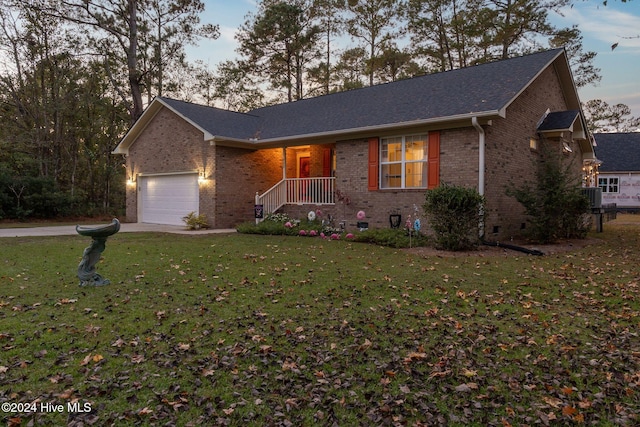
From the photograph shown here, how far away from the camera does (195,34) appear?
78.1 ft

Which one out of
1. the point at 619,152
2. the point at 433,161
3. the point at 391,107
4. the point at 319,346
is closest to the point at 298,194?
the point at 391,107

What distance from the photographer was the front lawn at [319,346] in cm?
274

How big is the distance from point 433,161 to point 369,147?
2.12 metres

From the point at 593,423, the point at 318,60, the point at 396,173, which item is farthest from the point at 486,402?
the point at 318,60

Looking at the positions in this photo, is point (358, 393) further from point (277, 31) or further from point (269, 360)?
point (277, 31)

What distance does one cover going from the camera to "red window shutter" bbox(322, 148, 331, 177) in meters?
15.9

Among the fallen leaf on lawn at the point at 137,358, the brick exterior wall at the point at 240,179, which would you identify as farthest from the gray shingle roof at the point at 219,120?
the fallen leaf on lawn at the point at 137,358

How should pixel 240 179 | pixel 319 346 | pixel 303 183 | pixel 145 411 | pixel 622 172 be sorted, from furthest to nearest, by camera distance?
pixel 622 172
pixel 240 179
pixel 303 183
pixel 319 346
pixel 145 411

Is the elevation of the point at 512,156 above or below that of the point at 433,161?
above

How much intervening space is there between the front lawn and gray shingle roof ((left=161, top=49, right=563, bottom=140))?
555 cm

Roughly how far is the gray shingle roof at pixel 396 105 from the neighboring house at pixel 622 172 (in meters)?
19.8

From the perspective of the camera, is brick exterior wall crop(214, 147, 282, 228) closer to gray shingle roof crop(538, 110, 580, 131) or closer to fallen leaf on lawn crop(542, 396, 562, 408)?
gray shingle roof crop(538, 110, 580, 131)

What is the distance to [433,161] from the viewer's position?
36.4ft

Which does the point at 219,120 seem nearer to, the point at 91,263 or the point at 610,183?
the point at 91,263
